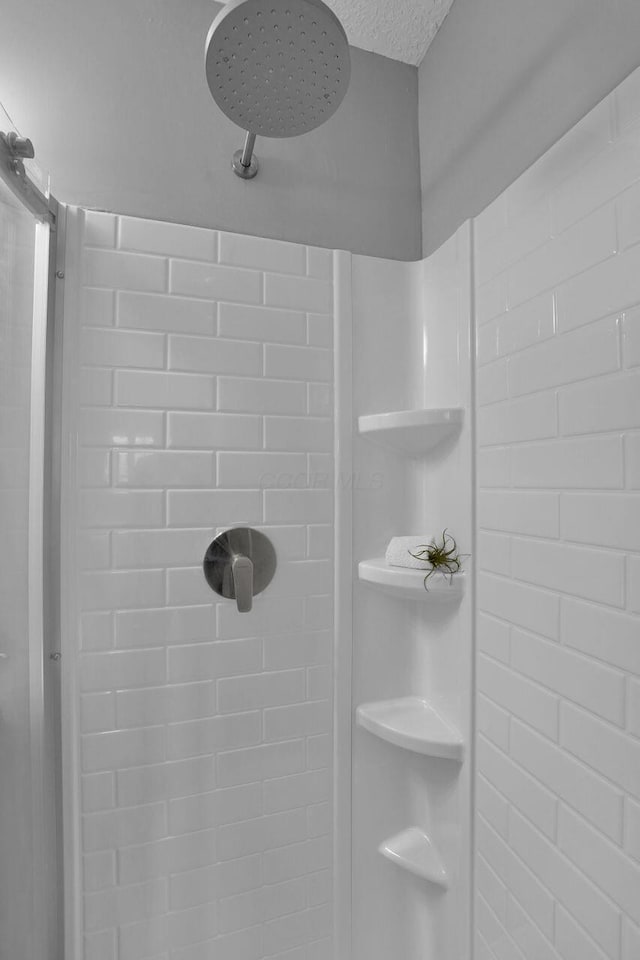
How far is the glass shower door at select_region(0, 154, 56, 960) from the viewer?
85 centimetres

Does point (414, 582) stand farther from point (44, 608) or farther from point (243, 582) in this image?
point (44, 608)

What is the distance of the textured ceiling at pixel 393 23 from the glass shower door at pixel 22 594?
0.89 m

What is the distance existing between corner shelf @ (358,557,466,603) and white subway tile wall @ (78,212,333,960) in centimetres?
12

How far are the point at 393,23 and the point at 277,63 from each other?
689 mm

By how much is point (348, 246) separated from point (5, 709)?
→ 1.20 meters

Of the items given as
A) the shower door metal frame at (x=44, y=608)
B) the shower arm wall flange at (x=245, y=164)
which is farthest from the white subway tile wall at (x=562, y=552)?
the shower door metal frame at (x=44, y=608)

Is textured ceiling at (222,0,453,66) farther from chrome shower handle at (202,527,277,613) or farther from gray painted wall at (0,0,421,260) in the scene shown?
chrome shower handle at (202,527,277,613)

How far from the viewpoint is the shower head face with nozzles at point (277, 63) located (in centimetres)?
73

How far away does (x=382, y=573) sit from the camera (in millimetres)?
1133

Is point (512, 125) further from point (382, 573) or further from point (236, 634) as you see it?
point (236, 634)

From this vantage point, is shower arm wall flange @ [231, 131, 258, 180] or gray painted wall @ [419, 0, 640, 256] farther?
shower arm wall flange @ [231, 131, 258, 180]

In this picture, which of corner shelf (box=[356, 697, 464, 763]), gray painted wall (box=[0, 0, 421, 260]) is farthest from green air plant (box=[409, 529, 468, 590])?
gray painted wall (box=[0, 0, 421, 260])

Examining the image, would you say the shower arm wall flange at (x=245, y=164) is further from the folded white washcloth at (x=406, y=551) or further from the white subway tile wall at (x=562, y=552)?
the folded white washcloth at (x=406, y=551)

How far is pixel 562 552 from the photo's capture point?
2.69ft
